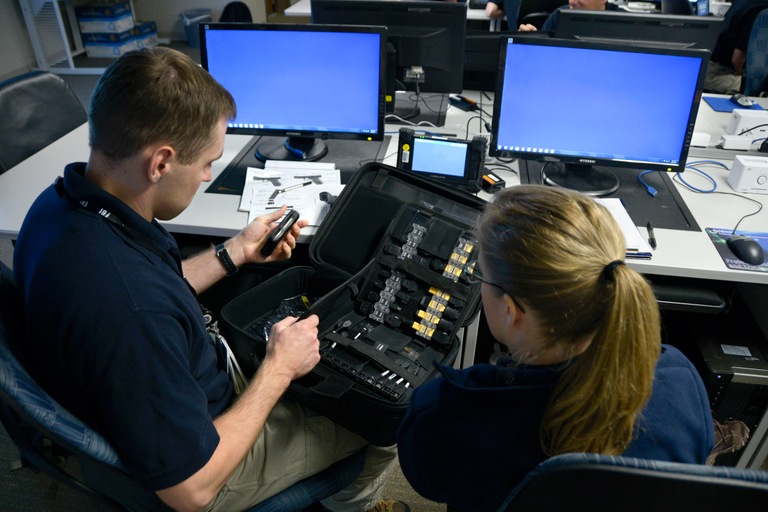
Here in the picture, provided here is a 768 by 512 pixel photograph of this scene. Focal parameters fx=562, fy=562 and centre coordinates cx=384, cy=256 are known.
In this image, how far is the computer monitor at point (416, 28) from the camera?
2195 mm

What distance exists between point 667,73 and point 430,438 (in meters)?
1.41

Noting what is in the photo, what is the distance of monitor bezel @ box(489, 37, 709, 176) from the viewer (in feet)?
5.52

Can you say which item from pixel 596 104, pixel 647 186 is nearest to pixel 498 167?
pixel 596 104

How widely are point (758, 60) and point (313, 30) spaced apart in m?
2.33

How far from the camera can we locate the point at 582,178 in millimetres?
1962

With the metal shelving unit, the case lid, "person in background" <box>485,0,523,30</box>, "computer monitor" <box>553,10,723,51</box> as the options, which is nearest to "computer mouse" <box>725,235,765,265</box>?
the case lid

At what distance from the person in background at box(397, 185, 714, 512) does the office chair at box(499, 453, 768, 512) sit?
0.14 meters

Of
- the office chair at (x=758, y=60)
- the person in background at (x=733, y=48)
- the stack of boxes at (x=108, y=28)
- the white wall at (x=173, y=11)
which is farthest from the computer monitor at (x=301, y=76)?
the white wall at (x=173, y=11)

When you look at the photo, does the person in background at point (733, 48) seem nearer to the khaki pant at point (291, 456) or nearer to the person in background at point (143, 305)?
the khaki pant at point (291, 456)

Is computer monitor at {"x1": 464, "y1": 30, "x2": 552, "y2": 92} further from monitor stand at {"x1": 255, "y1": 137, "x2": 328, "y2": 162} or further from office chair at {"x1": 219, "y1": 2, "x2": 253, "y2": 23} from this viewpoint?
office chair at {"x1": 219, "y1": 2, "x2": 253, "y2": 23}

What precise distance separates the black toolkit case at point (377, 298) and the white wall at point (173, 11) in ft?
16.9

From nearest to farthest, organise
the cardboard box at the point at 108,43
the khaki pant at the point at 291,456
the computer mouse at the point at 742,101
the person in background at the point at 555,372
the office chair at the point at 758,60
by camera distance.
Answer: the person in background at the point at 555,372
the khaki pant at the point at 291,456
the computer mouse at the point at 742,101
the office chair at the point at 758,60
the cardboard box at the point at 108,43

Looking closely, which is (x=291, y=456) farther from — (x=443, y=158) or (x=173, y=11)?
(x=173, y=11)

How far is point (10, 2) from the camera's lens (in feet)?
16.3
